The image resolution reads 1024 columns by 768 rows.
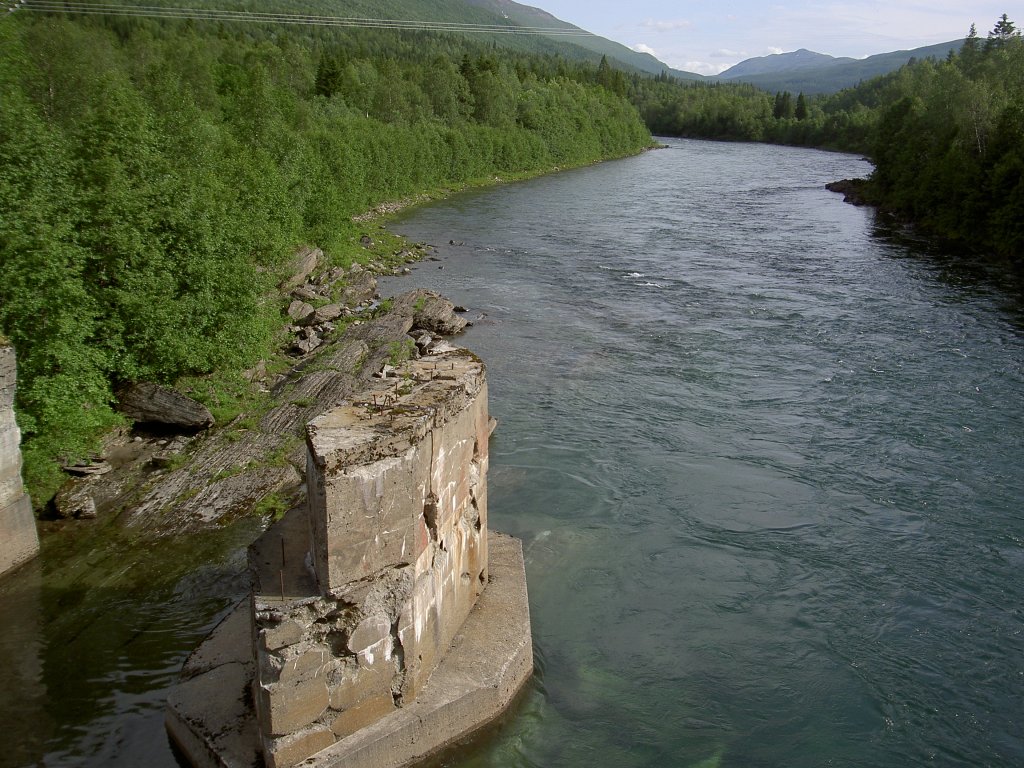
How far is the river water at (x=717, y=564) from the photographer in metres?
10.4

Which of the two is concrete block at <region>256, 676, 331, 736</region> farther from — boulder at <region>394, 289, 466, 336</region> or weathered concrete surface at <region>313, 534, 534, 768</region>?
boulder at <region>394, 289, 466, 336</region>

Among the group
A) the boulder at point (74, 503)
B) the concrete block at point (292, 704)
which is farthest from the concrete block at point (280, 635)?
the boulder at point (74, 503)

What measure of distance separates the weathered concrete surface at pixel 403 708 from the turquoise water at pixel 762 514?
1.89ft

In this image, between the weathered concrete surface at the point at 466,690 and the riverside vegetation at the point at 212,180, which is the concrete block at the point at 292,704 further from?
the riverside vegetation at the point at 212,180

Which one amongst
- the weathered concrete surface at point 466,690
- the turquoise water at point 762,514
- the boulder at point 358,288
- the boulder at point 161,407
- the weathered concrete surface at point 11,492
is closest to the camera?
the weathered concrete surface at point 466,690

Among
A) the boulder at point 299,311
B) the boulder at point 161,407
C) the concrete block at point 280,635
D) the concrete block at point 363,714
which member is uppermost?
the concrete block at point 280,635

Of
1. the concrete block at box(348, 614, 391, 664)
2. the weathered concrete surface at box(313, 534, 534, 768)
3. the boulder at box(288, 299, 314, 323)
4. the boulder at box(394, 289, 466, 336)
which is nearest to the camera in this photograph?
the concrete block at box(348, 614, 391, 664)

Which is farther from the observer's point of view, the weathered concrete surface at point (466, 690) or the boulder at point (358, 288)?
the boulder at point (358, 288)

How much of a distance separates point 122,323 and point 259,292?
3.88 meters

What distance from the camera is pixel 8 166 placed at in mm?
15547

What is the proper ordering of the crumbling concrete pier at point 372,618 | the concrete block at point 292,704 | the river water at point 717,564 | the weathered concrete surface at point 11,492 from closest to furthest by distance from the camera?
the concrete block at point 292,704 < the crumbling concrete pier at point 372,618 < the river water at point 717,564 < the weathered concrete surface at point 11,492

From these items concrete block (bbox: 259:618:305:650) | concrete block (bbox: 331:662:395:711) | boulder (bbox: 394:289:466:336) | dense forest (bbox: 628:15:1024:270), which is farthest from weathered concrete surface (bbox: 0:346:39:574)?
dense forest (bbox: 628:15:1024:270)

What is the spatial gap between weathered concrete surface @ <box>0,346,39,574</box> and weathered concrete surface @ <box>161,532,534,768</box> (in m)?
4.80

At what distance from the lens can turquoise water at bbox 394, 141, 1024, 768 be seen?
10.7 m
